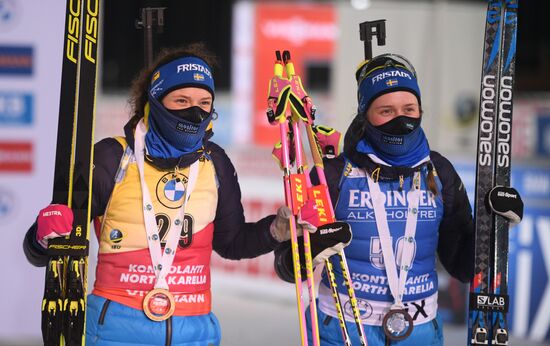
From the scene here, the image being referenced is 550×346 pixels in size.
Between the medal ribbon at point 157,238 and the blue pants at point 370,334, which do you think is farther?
the blue pants at point 370,334

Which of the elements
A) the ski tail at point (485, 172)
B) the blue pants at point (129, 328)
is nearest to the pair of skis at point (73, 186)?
the blue pants at point (129, 328)

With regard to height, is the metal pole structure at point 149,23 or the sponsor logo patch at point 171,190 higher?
the metal pole structure at point 149,23

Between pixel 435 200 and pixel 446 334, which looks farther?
pixel 446 334

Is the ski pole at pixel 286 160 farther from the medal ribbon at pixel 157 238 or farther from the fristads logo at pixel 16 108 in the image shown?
the fristads logo at pixel 16 108

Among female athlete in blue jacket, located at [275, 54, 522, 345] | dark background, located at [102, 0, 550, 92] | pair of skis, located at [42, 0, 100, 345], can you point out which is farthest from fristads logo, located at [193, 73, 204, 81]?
dark background, located at [102, 0, 550, 92]

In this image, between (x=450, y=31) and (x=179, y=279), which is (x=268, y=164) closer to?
(x=450, y=31)

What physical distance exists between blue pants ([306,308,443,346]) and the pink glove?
0.87 meters

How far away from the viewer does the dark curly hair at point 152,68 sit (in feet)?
9.07

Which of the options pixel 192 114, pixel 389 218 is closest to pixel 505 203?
pixel 389 218

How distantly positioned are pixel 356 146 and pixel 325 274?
1.47ft

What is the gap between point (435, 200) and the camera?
2.82 m

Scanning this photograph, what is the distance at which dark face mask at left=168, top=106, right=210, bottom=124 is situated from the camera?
8.54 feet

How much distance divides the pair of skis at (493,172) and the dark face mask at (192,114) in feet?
3.20

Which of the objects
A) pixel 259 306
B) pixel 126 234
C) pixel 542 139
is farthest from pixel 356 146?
pixel 542 139
